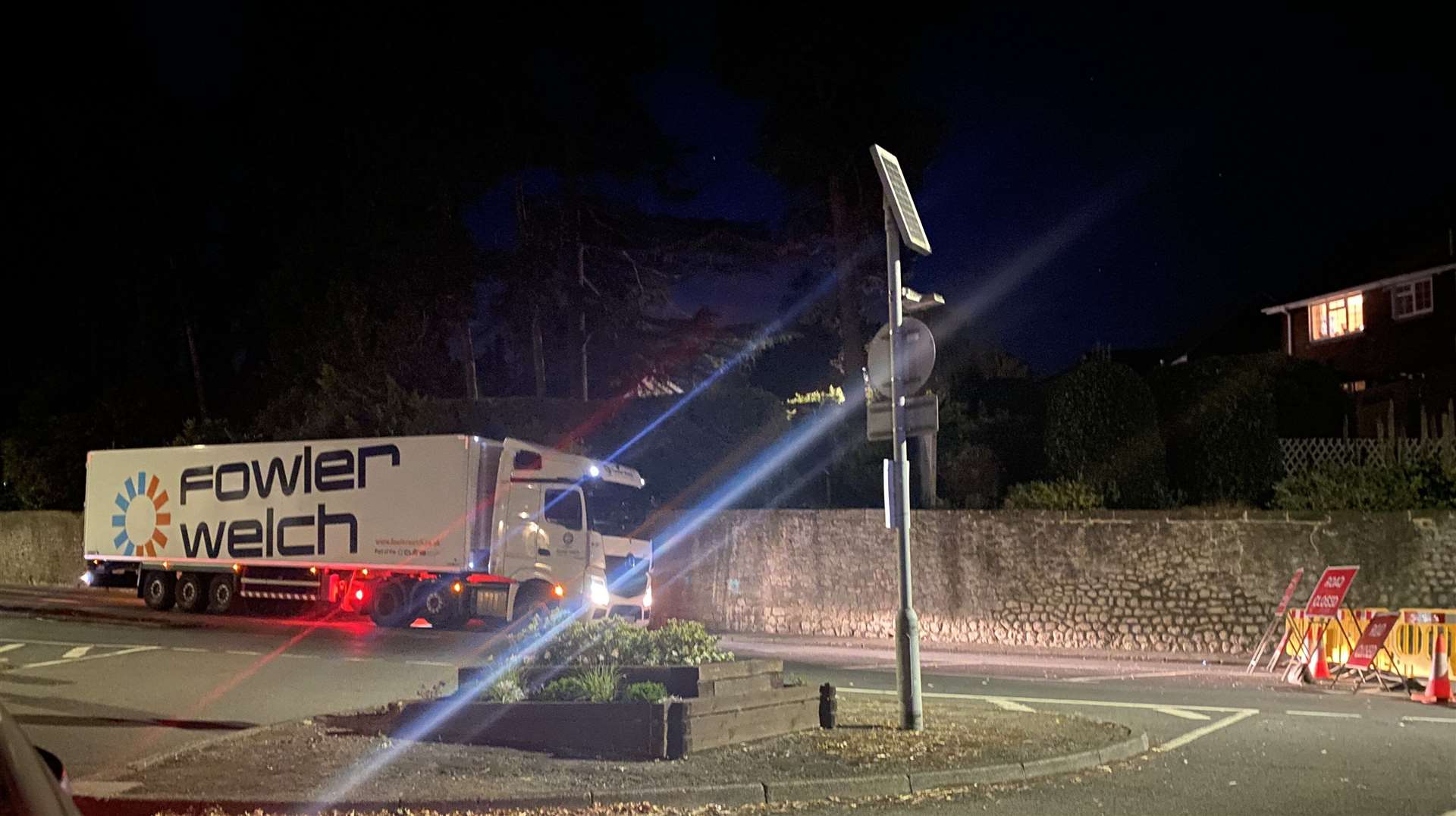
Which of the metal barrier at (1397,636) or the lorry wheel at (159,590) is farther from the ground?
the lorry wheel at (159,590)

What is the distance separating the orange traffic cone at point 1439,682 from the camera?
562 inches

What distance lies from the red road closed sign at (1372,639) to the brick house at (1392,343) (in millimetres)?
17096

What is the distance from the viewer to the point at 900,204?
1123cm

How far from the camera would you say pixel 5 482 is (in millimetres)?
42938

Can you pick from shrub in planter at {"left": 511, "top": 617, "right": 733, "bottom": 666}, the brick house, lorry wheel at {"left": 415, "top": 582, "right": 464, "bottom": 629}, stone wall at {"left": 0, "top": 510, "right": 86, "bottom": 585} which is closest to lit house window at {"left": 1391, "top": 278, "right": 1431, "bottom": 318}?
the brick house

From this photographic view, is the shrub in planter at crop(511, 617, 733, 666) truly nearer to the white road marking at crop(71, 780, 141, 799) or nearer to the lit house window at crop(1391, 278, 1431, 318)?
the white road marking at crop(71, 780, 141, 799)

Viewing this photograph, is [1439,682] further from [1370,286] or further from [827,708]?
[1370,286]

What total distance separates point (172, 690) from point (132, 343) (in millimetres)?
39842

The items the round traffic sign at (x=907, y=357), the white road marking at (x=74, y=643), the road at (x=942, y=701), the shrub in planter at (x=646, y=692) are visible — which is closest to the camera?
the road at (x=942, y=701)

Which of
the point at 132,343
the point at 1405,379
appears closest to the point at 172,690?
the point at 1405,379

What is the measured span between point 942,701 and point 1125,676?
4896mm

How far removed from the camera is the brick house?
33625 mm

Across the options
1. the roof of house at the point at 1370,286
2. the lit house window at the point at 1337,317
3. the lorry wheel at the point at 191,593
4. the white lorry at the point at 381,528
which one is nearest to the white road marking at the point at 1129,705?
the white lorry at the point at 381,528

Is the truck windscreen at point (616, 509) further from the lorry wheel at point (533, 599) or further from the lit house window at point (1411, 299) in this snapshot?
the lit house window at point (1411, 299)
